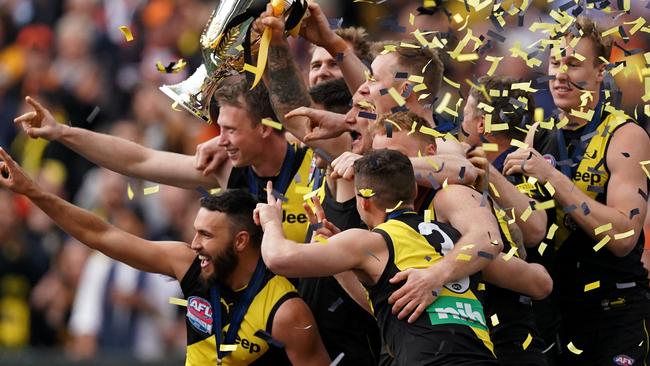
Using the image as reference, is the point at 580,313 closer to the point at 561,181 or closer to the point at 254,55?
the point at 561,181

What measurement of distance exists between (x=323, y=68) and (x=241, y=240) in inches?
57.9

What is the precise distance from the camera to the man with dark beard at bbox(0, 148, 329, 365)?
7586 millimetres

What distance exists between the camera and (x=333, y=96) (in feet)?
26.9

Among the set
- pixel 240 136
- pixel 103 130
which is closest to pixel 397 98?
pixel 240 136

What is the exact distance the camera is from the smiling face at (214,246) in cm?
777

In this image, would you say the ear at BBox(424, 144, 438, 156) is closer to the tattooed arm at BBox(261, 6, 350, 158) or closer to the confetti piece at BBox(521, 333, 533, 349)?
the tattooed arm at BBox(261, 6, 350, 158)

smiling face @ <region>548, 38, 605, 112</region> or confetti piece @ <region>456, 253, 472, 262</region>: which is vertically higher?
confetti piece @ <region>456, 253, 472, 262</region>

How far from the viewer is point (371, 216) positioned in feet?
22.6

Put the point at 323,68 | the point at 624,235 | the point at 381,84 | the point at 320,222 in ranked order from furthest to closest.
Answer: the point at 323,68 < the point at 624,235 < the point at 381,84 < the point at 320,222

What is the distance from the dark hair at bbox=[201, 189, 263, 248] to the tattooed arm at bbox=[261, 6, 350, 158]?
47cm

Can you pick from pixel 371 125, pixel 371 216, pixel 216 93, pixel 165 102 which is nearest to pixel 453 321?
pixel 371 216

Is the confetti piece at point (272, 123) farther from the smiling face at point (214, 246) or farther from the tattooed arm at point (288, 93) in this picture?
the smiling face at point (214, 246)

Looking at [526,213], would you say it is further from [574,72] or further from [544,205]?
[574,72]

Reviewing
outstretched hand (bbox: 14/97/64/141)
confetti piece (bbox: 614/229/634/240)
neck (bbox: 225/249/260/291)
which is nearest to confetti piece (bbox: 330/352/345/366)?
neck (bbox: 225/249/260/291)
